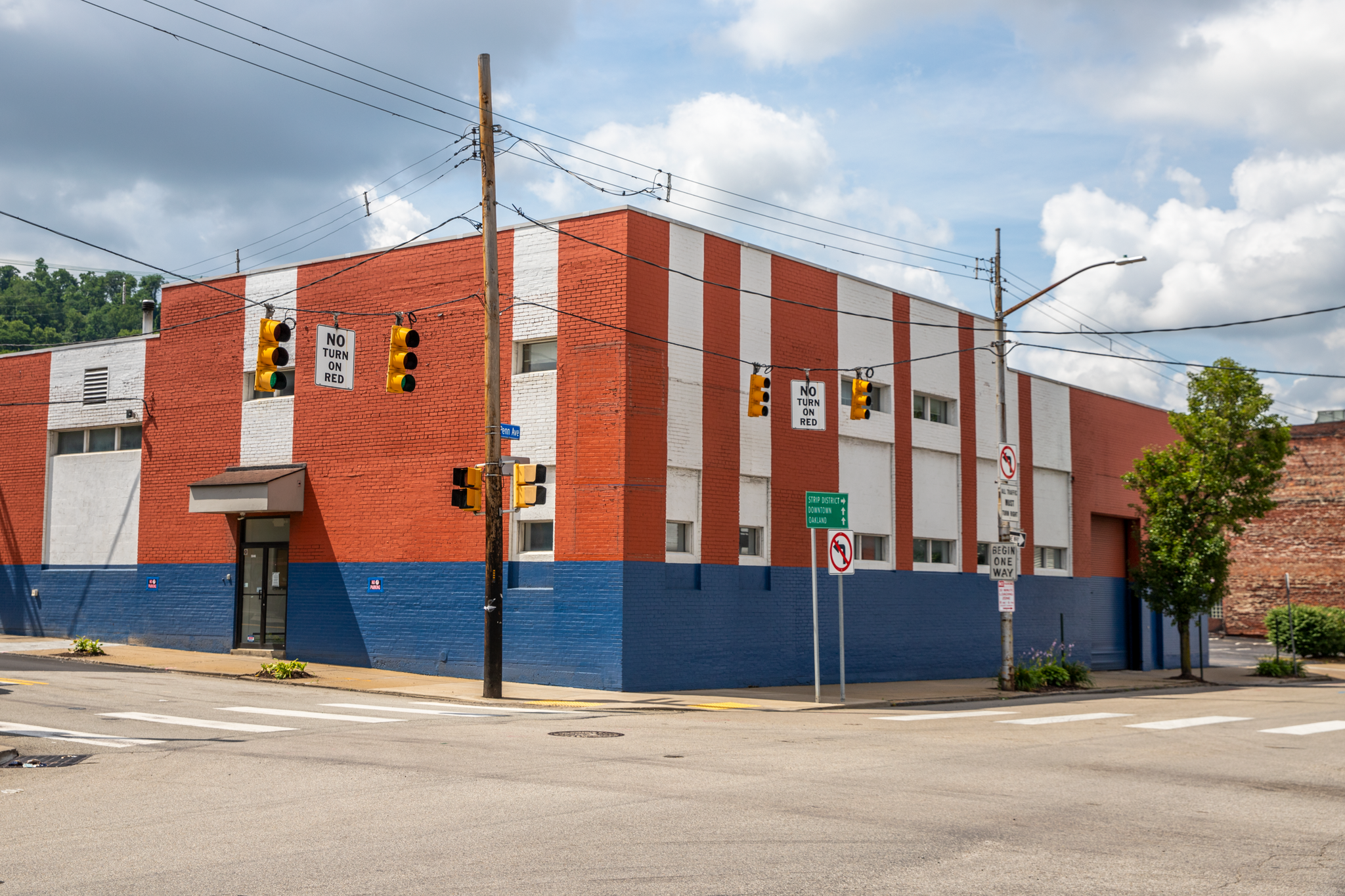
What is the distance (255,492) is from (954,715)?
49.3 ft

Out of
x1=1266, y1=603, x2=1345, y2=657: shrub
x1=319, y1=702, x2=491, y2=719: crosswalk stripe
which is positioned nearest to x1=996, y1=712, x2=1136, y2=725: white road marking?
x1=319, y1=702, x2=491, y2=719: crosswalk stripe

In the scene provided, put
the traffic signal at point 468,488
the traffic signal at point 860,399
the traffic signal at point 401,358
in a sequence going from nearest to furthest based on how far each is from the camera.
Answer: the traffic signal at point 401,358 → the traffic signal at point 468,488 → the traffic signal at point 860,399

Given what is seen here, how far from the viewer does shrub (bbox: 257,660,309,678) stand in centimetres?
2256

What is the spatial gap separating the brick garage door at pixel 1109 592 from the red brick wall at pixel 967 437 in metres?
7.37

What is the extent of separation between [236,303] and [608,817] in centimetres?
2221

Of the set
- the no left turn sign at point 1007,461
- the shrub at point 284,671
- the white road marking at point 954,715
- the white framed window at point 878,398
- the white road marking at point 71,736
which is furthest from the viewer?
the white framed window at point 878,398

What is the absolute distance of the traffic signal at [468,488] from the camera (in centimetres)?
1995

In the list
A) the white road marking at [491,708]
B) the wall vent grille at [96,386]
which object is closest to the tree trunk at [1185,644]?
the white road marking at [491,708]

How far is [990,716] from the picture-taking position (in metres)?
19.2

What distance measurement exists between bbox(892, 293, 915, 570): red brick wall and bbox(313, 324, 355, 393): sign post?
1283 centimetres

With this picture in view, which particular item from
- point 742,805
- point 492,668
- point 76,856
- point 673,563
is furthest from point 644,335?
point 76,856

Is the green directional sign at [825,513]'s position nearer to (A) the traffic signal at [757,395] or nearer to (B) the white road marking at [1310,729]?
(A) the traffic signal at [757,395]

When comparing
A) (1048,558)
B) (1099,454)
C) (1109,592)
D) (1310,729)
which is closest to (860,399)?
(1310,729)

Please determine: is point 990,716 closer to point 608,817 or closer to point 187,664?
point 608,817
